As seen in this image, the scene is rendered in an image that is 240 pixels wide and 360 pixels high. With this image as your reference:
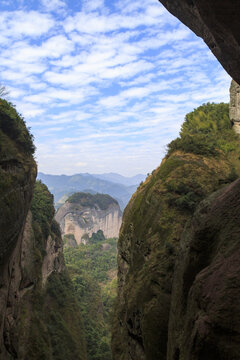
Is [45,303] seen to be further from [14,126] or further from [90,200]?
[90,200]

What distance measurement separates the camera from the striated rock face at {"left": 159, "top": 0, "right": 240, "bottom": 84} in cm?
596

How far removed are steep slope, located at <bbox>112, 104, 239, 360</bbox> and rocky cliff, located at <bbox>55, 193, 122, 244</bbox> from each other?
102m

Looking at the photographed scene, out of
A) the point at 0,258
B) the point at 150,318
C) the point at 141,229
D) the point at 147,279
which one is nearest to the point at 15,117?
the point at 0,258

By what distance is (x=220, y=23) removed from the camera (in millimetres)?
6422

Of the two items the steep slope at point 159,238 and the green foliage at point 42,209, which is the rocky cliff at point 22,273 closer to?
the green foliage at point 42,209

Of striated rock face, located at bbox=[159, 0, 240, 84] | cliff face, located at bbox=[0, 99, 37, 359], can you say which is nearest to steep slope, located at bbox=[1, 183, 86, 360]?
cliff face, located at bbox=[0, 99, 37, 359]

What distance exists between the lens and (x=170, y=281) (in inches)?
424

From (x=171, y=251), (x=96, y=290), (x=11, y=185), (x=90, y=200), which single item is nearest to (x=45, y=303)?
(x=11, y=185)

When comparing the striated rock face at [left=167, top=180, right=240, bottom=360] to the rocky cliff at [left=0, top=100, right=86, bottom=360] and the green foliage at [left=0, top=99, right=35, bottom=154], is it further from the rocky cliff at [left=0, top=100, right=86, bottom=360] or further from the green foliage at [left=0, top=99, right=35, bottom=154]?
the green foliage at [left=0, top=99, right=35, bottom=154]

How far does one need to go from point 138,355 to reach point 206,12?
Result: 42.5 ft

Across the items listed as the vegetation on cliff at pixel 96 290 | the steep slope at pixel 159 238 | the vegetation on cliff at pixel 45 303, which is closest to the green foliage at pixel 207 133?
the steep slope at pixel 159 238

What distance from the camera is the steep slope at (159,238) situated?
411 inches

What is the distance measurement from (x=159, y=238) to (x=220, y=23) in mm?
9690

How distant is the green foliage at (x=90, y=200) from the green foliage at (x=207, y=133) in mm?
102049
